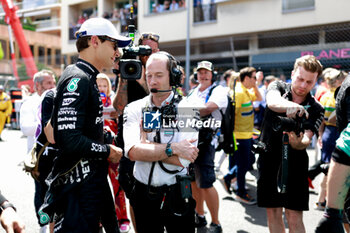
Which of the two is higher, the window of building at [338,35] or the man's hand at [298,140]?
the window of building at [338,35]

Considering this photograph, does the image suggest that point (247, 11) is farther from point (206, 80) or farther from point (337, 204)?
point (337, 204)

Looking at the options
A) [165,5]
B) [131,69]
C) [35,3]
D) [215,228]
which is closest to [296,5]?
[165,5]

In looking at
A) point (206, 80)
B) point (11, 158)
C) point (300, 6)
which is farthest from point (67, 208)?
point (300, 6)

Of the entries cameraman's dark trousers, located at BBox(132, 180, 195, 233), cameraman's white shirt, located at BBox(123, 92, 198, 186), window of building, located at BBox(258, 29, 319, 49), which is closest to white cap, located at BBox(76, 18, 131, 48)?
cameraman's white shirt, located at BBox(123, 92, 198, 186)

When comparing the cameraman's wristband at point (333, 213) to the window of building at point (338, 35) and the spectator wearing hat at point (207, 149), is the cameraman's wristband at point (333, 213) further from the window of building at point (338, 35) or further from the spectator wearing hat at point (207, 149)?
the window of building at point (338, 35)

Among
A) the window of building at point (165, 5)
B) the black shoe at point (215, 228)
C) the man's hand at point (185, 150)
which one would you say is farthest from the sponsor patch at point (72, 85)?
the window of building at point (165, 5)

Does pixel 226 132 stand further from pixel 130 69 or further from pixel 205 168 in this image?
pixel 130 69

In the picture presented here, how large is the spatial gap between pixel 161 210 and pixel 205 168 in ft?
5.18

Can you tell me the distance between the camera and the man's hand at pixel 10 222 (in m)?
1.50

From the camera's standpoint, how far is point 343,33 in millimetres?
10758

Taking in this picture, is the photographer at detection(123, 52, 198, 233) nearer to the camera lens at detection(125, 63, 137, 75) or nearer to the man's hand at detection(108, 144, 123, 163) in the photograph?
the man's hand at detection(108, 144, 123, 163)

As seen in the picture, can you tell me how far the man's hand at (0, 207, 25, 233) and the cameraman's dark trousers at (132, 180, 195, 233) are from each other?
2.86 ft

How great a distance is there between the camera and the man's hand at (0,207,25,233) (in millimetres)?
1501

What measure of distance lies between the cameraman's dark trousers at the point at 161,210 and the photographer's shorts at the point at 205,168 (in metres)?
1.43
